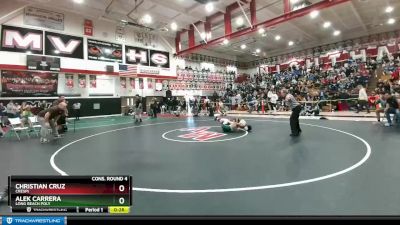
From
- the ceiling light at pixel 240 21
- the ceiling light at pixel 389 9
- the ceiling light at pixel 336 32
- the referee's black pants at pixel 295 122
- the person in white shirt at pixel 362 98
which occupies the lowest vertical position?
the referee's black pants at pixel 295 122

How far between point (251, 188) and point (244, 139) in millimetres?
4018

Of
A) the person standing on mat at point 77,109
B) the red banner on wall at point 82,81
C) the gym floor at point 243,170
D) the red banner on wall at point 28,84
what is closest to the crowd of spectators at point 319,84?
the gym floor at point 243,170

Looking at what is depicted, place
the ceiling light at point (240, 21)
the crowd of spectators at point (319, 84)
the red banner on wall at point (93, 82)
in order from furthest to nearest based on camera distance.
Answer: the red banner on wall at point (93, 82)
the crowd of spectators at point (319, 84)
the ceiling light at point (240, 21)

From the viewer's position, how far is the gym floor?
2.91m

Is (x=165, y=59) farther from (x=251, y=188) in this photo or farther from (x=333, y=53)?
(x=251, y=188)

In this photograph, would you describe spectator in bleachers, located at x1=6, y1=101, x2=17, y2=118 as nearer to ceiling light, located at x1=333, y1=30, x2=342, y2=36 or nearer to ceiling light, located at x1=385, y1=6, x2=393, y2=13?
ceiling light, located at x1=385, y1=6, x2=393, y2=13

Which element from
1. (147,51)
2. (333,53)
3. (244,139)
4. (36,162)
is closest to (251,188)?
(244,139)

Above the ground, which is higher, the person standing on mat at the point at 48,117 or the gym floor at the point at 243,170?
the person standing on mat at the point at 48,117

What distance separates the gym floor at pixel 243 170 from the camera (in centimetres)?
291

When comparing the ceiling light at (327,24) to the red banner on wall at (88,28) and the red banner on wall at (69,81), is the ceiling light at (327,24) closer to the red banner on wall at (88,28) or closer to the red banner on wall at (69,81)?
the red banner on wall at (88,28)

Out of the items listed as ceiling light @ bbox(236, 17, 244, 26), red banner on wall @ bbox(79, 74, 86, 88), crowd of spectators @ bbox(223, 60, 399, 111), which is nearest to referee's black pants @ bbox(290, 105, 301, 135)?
crowd of spectators @ bbox(223, 60, 399, 111)

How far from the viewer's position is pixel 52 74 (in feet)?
55.9

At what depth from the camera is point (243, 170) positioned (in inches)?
171

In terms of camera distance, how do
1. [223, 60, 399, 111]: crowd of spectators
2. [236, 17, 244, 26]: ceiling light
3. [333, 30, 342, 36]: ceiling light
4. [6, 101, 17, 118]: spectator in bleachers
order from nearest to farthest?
[6, 101, 17, 118]: spectator in bleachers < [236, 17, 244, 26]: ceiling light < [223, 60, 399, 111]: crowd of spectators < [333, 30, 342, 36]: ceiling light
